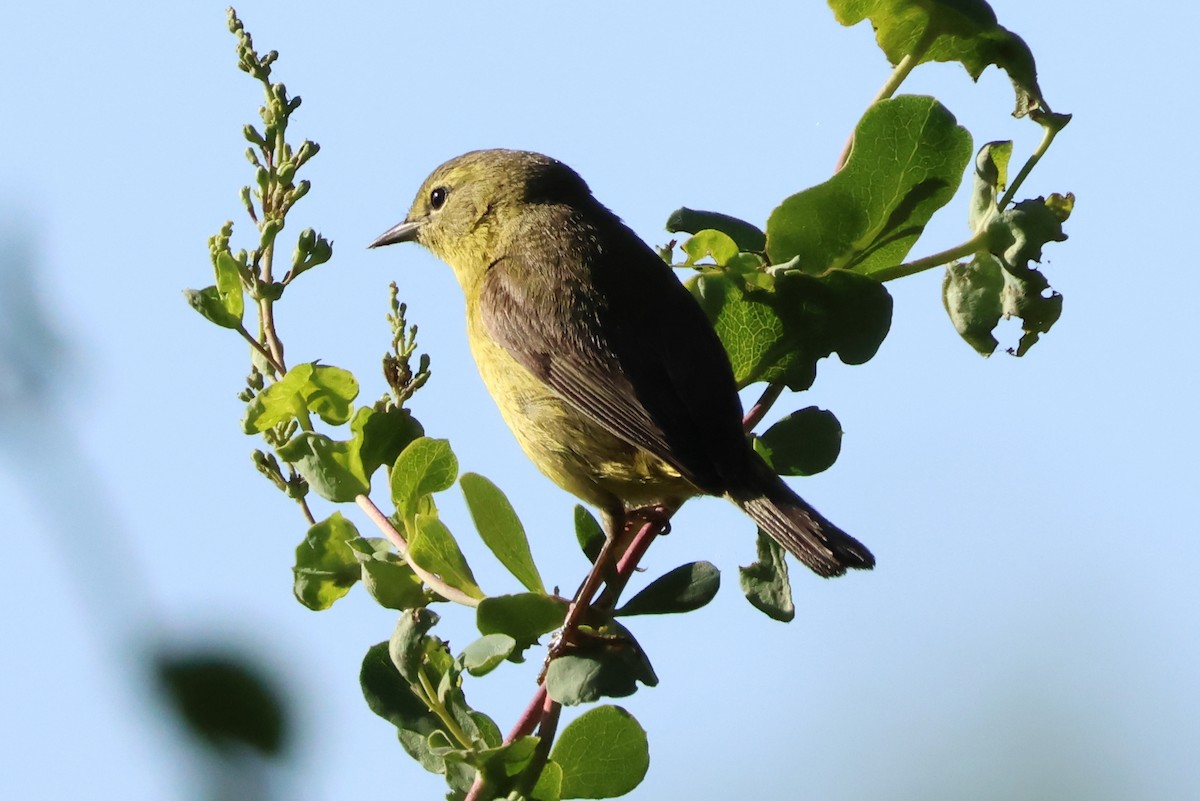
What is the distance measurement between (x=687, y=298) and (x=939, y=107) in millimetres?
1017

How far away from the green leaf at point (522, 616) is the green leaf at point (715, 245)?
74 centimetres

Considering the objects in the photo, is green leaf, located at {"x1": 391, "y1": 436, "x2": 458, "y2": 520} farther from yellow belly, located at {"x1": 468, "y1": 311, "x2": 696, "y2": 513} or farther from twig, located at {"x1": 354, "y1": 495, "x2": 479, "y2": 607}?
yellow belly, located at {"x1": 468, "y1": 311, "x2": 696, "y2": 513}

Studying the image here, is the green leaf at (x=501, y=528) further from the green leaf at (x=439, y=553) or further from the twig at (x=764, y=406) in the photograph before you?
the twig at (x=764, y=406)

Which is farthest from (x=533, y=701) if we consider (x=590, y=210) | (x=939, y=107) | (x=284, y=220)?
(x=590, y=210)

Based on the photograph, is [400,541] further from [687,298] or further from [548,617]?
[687,298]

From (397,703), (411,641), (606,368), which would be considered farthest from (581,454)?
(411,641)

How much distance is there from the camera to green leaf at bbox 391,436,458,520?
6.61ft

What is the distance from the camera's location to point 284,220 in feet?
7.39

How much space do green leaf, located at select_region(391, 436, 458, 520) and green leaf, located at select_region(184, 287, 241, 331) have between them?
0.38m

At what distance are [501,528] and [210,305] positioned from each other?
61cm

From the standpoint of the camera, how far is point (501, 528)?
6.81 ft

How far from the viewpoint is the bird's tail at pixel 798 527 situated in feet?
8.45

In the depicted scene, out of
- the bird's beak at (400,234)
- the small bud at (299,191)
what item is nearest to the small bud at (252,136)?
the small bud at (299,191)

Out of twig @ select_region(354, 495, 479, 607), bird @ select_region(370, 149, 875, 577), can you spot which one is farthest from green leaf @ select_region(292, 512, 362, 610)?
bird @ select_region(370, 149, 875, 577)
